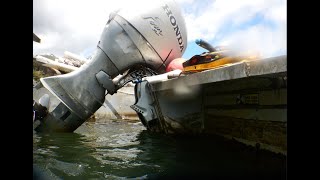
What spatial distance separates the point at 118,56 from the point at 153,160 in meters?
3.40

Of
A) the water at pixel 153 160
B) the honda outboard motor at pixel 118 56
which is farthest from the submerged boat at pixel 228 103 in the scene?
the honda outboard motor at pixel 118 56

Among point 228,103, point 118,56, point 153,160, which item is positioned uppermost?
point 118,56

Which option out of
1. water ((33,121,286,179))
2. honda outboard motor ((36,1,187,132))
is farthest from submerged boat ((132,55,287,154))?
honda outboard motor ((36,1,187,132))

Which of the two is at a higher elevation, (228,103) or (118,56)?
(118,56)

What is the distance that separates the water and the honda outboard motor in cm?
93

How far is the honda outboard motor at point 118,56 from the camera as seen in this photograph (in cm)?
732

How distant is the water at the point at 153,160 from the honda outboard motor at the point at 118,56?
93 centimetres

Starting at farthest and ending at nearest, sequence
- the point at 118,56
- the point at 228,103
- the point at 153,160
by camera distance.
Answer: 1. the point at 118,56
2. the point at 228,103
3. the point at 153,160

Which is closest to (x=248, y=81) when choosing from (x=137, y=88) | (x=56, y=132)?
(x=137, y=88)

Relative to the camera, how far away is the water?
3.90 meters

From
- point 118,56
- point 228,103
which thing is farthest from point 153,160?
point 118,56

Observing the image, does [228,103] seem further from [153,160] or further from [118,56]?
[118,56]

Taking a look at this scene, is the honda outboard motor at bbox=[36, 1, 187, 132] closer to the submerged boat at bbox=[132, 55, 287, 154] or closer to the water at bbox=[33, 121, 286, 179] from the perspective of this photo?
the submerged boat at bbox=[132, 55, 287, 154]

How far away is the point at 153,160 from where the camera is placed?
Answer: 15.9 feet
